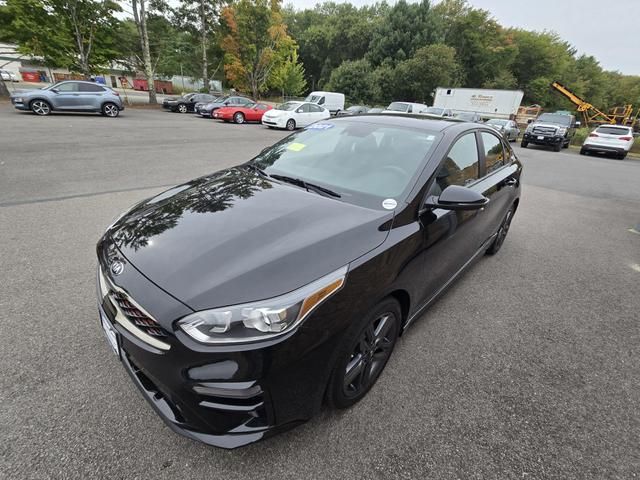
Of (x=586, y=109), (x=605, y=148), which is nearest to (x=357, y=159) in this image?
(x=605, y=148)

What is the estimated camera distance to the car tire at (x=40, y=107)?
13.9 m

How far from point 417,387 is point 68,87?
1895 centimetres

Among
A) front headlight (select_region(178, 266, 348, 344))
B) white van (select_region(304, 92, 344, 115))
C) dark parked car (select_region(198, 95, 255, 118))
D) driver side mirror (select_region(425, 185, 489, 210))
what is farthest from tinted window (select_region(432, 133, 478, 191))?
white van (select_region(304, 92, 344, 115))

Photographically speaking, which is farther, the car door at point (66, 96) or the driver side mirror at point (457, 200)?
the car door at point (66, 96)

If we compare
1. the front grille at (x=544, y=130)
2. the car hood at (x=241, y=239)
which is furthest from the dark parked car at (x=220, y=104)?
the car hood at (x=241, y=239)

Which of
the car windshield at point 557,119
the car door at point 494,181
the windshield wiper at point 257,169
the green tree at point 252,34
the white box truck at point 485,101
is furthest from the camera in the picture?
the white box truck at point 485,101

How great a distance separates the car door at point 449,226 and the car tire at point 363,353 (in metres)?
0.39

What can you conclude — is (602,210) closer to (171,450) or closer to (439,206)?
(439,206)

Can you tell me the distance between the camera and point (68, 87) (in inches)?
576

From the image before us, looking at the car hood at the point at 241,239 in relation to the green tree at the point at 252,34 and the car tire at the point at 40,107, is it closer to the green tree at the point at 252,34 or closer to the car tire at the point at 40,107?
the car tire at the point at 40,107

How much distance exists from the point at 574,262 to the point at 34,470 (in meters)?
5.24

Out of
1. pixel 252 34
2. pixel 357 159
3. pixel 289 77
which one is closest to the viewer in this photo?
pixel 357 159

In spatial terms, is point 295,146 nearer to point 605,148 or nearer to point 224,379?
point 224,379

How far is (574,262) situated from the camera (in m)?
4.09
